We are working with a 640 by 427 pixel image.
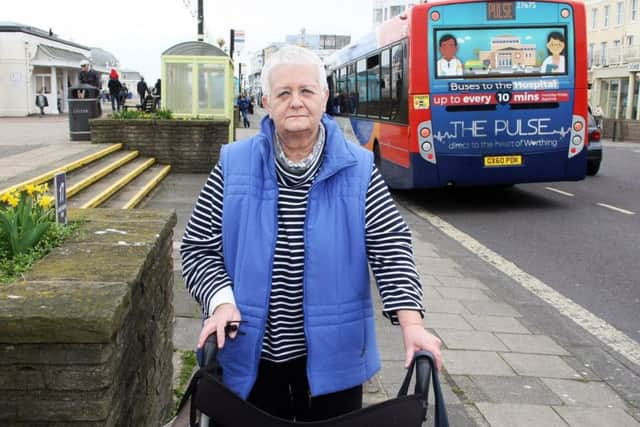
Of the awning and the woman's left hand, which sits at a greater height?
the awning

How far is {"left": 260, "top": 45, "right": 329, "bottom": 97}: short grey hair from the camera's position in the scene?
2305mm

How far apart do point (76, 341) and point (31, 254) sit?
906 mm

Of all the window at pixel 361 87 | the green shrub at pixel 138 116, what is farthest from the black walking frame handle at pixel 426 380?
the green shrub at pixel 138 116

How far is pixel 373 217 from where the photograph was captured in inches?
90.8

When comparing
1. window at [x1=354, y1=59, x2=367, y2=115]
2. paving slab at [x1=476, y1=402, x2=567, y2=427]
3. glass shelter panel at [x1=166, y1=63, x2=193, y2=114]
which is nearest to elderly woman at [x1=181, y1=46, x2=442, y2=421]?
paving slab at [x1=476, y1=402, x2=567, y2=427]

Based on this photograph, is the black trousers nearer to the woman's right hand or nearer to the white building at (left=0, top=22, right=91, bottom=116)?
the woman's right hand

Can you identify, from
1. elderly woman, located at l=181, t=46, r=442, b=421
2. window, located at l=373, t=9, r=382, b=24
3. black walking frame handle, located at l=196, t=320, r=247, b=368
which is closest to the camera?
black walking frame handle, located at l=196, t=320, r=247, b=368

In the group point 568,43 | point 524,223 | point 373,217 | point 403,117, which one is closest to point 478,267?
point 524,223

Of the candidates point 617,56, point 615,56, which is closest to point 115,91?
point 617,56

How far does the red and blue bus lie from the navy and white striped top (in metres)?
9.66

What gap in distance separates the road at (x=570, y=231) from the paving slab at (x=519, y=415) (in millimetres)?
2161

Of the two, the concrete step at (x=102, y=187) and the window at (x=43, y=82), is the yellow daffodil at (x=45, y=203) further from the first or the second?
the window at (x=43, y=82)

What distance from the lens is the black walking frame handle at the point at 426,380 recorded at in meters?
1.98

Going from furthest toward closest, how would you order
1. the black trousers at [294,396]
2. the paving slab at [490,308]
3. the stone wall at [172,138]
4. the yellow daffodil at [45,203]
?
the stone wall at [172,138] < the paving slab at [490,308] < the yellow daffodil at [45,203] < the black trousers at [294,396]
